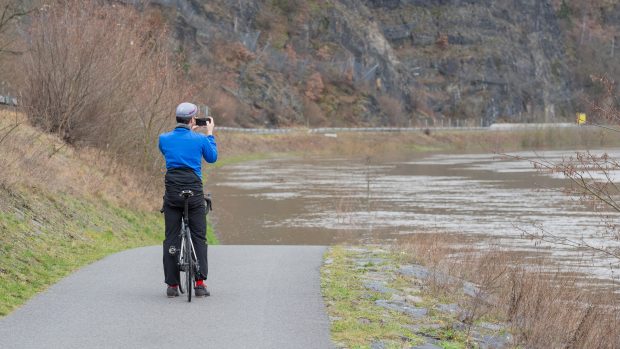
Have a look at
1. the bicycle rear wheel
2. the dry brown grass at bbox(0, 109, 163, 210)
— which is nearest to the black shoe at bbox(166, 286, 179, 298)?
the bicycle rear wheel

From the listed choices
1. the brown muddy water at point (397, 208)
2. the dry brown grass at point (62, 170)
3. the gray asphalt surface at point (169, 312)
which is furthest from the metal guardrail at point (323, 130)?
the gray asphalt surface at point (169, 312)

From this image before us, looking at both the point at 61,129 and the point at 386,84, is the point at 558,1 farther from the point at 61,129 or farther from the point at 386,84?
the point at 61,129

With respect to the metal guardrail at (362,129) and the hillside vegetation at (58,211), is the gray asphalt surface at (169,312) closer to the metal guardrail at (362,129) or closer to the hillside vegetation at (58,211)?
the hillside vegetation at (58,211)

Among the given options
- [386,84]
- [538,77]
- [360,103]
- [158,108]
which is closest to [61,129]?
[158,108]

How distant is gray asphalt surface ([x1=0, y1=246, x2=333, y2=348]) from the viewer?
9.54 m

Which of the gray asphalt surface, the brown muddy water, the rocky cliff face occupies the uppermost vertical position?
the rocky cliff face

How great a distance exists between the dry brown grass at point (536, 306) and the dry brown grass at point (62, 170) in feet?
25.3

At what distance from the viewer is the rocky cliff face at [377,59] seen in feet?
349

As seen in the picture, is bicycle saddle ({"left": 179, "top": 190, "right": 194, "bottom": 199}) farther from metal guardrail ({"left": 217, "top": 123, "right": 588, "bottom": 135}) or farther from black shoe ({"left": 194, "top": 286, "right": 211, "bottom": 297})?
metal guardrail ({"left": 217, "top": 123, "right": 588, "bottom": 135})

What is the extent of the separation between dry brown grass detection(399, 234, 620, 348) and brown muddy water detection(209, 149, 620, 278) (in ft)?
3.82

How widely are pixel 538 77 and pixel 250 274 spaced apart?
142 meters

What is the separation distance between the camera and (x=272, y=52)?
114 m

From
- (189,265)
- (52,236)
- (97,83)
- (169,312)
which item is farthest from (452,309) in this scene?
(97,83)

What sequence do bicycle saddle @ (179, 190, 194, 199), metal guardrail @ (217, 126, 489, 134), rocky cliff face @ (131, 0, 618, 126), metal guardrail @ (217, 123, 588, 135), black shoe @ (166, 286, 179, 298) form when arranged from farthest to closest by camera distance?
rocky cliff face @ (131, 0, 618, 126), metal guardrail @ (217, 123, 588, 135), metal guardrail @ (217, 126, 489, 134), black shoe @ (166, 286, 179, 298), bicycle saddle @ (179, 190, 194, 199)
